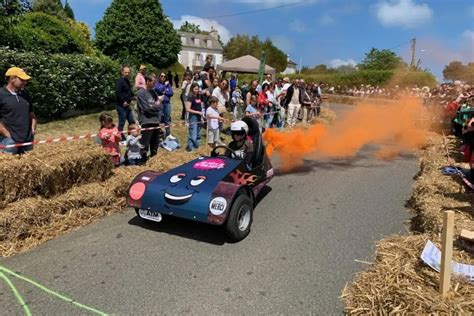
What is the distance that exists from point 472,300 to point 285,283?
1.78 m

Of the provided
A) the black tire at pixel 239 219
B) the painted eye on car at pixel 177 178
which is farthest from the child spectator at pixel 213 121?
the black tire at pixel 239 219

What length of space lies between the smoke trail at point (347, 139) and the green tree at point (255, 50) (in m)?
60.7

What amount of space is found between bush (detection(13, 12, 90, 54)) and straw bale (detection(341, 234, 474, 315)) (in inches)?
554

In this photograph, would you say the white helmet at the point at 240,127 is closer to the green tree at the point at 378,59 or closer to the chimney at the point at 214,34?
the green tree at the point at 378,59

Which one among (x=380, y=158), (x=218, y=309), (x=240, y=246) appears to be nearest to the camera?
(x=218, y=309)

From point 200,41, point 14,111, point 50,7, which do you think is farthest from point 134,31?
point 200,41

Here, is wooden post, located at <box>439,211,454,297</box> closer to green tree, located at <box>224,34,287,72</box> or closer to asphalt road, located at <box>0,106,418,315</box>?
asphalt road, located at <box>0,106,418,315</box>

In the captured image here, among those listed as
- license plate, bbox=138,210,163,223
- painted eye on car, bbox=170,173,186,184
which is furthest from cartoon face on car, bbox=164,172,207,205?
license plate, bbox=138,210,163,223

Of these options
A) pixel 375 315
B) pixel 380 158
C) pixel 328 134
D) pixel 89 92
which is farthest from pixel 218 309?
pixel 89 92

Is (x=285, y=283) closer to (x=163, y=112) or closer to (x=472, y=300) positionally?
(x=472, y=300)

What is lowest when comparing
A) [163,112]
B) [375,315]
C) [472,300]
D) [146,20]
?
[375,315]

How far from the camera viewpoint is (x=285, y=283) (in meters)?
4.24

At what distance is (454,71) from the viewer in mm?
35438

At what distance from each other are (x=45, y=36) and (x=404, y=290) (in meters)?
16.4
